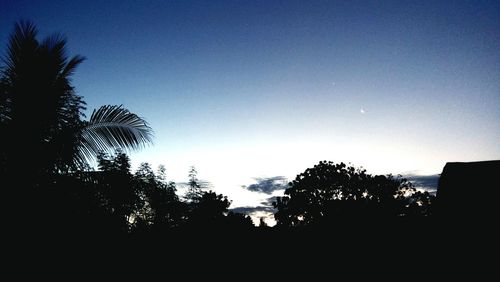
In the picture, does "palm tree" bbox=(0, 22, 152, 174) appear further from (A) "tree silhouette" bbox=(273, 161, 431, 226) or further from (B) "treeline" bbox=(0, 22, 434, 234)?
(A) "tree silhouette" bbox=(273, 161, 431, 226)

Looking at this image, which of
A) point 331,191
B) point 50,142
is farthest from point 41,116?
point 331,191

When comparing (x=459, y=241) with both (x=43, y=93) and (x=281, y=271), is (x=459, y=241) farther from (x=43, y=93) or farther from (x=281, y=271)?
(x=43, y=93)

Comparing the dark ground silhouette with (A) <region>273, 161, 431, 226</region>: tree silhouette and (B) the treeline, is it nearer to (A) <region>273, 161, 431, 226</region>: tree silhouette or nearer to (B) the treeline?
(B) the treeline

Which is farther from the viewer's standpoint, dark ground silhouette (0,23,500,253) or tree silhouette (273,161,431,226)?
tree silhouette (273,161,431,226)

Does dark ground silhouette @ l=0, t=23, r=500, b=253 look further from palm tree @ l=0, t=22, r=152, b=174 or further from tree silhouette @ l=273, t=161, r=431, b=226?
tree silhouette @ l=273, t=161, r=431, b=226

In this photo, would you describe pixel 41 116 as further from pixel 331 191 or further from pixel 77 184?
pixel 331 191

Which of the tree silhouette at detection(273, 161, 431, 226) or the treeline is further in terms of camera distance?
the tree silhouette at detection(273, 161, 431, 226)

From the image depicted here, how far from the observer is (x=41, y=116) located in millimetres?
4840

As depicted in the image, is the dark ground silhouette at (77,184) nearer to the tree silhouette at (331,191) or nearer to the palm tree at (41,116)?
the palm tree at (41,116)

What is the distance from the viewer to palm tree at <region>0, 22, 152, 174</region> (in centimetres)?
456

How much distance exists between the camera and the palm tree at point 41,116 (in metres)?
4.56

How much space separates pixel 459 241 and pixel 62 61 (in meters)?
8.50

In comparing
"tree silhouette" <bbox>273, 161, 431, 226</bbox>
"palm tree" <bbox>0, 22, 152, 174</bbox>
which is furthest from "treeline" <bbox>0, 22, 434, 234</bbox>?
"tree silhouette" <bbox>273, 161, 431, 226</bbox>

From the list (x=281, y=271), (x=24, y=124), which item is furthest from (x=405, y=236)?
(x=24, y=124)
